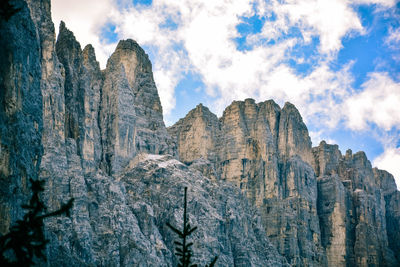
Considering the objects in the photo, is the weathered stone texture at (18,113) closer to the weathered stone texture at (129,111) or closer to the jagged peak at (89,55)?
the weathered stone texture at (129,111)

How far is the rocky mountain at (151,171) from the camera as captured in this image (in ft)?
154

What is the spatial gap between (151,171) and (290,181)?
38.6m

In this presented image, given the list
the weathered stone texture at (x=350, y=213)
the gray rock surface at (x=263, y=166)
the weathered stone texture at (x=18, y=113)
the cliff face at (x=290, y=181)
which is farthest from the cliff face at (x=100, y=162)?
the weathered stone texture at (x=350, y=213)

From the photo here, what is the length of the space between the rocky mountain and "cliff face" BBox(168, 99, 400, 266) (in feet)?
0.79

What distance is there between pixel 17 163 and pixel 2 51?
26.0 ft

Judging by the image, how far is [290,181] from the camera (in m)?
110

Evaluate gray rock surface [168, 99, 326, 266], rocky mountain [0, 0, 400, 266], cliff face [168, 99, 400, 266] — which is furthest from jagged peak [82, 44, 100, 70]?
gray rock surface [168, 99, 326, 266]

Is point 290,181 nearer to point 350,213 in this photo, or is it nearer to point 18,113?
point 350,213

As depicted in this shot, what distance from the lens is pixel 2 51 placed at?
140ft

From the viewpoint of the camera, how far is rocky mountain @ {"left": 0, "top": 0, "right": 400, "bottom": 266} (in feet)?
154

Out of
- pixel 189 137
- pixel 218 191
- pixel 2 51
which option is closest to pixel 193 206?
pixel 218 191

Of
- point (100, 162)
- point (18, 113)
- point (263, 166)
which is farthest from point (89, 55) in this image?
point (18, 113)

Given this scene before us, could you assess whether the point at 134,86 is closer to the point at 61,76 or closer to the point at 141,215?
the point at 61,76

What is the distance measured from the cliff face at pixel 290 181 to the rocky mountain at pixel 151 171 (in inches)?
9.4
